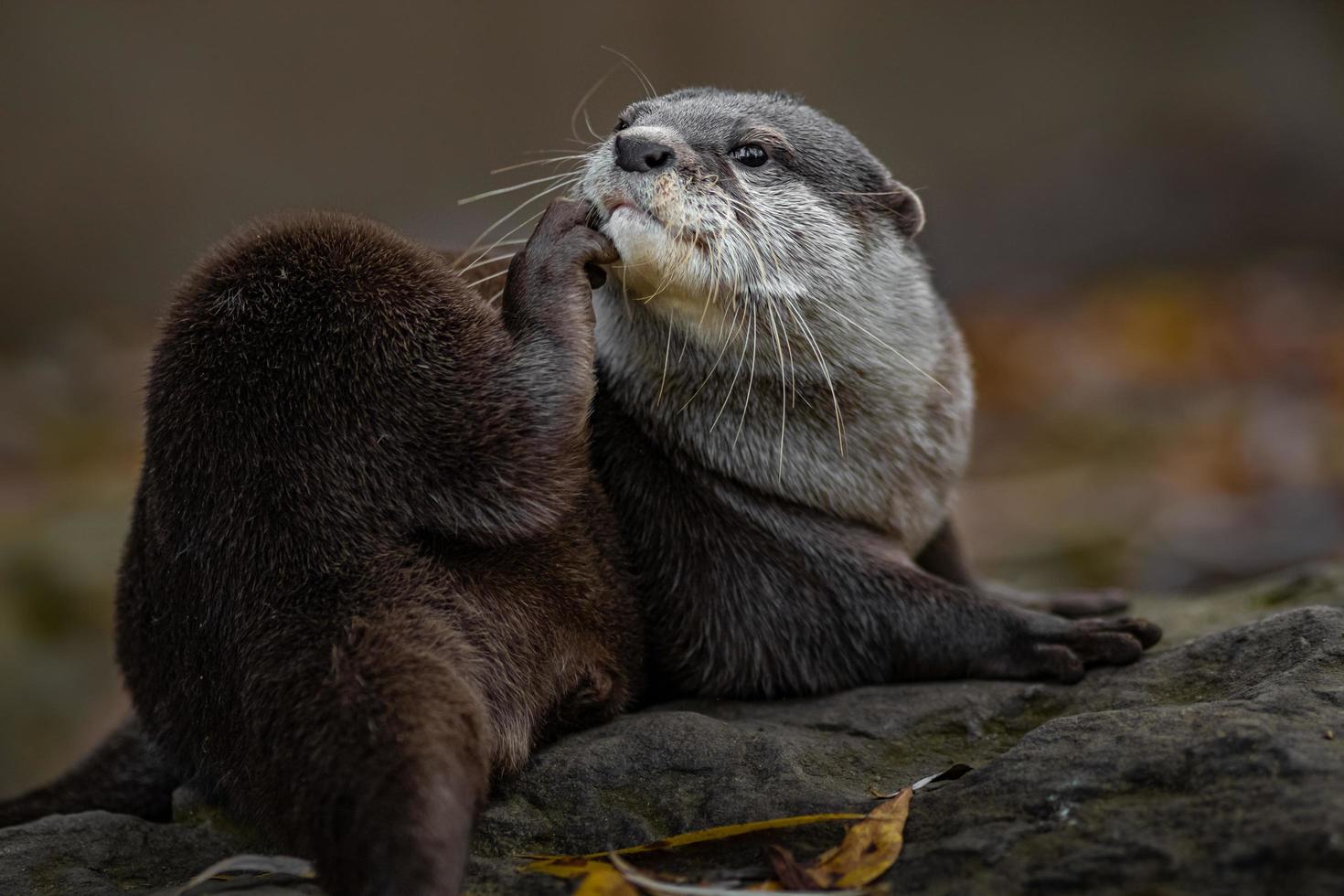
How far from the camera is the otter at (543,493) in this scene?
1.88 metres

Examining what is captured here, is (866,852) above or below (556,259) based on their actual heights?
below

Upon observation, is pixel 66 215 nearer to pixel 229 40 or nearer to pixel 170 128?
pixel 170 128

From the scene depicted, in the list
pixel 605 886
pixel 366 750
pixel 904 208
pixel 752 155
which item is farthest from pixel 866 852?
pixel 904 208

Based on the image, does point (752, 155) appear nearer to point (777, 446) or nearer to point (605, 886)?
point (777, 446)

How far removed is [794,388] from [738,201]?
0.38m

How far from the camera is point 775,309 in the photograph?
2.48 m

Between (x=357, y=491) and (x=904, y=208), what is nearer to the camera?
(x=357, y=491)

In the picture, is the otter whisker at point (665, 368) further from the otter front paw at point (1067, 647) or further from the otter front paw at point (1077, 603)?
the otter front paw at point (1077, 603)

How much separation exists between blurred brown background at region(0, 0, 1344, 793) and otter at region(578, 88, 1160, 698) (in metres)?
2.15

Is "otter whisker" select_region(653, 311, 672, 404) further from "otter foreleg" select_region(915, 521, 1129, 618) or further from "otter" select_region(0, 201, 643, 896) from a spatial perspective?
"otter foreleg" select_region(915, 521, 1129, 618)

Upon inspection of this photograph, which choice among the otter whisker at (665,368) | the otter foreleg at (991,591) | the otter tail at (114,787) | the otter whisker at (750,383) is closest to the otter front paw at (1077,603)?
the otter foreleg at (991,591)

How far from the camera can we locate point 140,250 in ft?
24.0

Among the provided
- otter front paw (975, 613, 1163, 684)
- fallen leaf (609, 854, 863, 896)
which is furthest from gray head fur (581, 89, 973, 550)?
fallen leaf (609, 854, 863, 896)

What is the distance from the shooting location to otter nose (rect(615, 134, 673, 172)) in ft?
7.54
